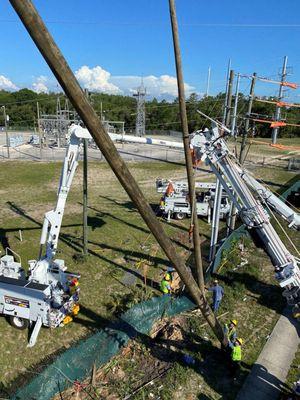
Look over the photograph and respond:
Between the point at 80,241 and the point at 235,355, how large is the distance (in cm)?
1160

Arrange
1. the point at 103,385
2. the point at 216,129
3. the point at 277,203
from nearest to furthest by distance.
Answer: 1. the point at 103,385
2. the point at 277,203
3. the point at 216,129

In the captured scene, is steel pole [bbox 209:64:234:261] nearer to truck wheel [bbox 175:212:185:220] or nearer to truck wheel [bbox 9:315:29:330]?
truck wheel [bbox 175:212:185:220]

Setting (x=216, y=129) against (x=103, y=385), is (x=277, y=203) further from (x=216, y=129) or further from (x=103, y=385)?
(x=103, y=385)

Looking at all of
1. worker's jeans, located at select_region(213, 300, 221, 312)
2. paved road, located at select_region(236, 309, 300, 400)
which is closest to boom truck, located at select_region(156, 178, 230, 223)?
worker's jeans, located at select_region(213, 300, 221, 312)

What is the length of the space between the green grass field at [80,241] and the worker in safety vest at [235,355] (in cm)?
471

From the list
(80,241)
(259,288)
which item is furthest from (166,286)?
(80,241)

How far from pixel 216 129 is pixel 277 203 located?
3339 mm

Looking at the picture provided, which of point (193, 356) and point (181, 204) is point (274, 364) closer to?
point (193, 356)

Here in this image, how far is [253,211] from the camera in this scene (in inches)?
428

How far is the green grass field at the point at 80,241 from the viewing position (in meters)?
11.4

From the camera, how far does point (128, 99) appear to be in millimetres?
132000

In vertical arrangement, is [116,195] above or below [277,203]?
below

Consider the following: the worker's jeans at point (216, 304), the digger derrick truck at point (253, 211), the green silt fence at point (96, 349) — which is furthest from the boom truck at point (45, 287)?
the worker's jeans at point (216, 304)

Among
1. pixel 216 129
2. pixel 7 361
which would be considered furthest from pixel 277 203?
pixel 7 361
